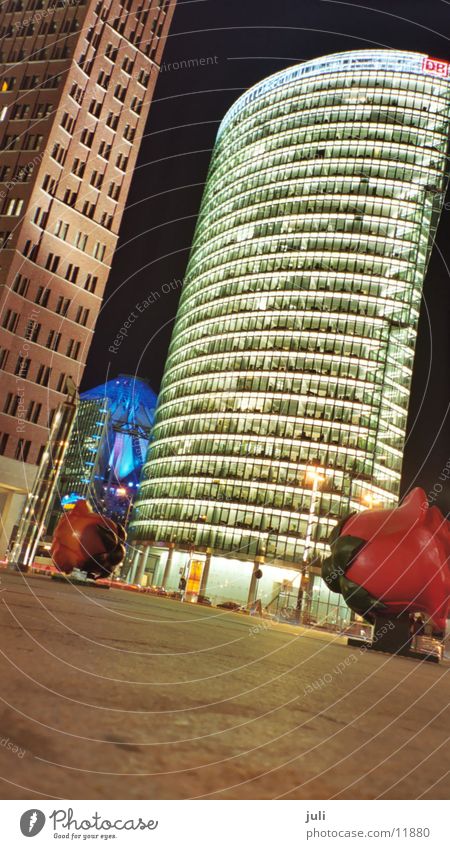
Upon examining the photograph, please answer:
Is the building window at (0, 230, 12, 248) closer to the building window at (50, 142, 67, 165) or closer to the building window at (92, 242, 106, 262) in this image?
the building window at (92, 242, 106, 262)

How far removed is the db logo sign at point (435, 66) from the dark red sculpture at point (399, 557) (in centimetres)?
8324

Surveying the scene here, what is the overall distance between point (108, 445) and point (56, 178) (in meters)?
85.3

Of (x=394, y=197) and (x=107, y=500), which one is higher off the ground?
(x=394, y=197)

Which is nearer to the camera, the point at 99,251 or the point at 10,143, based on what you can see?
the point at 10,143

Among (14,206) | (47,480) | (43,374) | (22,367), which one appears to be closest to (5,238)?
(14,206)

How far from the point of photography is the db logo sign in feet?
249

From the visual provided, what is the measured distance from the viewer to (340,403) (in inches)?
2692

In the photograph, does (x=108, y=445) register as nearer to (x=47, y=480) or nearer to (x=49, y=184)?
(x=49, y=184)

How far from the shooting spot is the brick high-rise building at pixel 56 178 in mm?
44625

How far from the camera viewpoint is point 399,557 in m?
9.09

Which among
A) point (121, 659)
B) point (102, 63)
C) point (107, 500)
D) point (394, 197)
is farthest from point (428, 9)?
point (107, 500)

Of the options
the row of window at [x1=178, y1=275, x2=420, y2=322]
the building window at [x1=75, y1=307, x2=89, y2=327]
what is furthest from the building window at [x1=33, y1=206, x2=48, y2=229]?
the row of window at [x1=178, y1=275, x2=420, y2=322]
